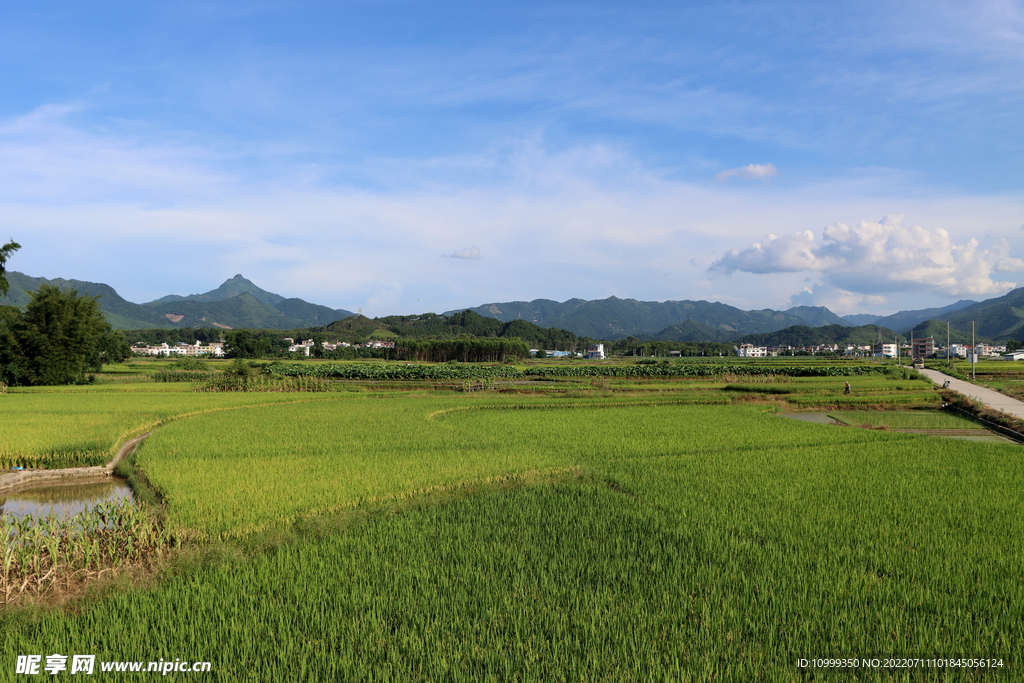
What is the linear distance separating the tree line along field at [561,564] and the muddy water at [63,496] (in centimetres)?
87

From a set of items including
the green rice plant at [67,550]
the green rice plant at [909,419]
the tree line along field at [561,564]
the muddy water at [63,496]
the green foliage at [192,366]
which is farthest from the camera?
the green foliage at [192,366]

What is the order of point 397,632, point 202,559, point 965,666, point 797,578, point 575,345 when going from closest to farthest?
point 965,666 → point 397,632 → point 797,578 → point 202,559 → point 575,345

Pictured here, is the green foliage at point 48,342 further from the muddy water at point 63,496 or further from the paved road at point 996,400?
the paved road at point 996,400

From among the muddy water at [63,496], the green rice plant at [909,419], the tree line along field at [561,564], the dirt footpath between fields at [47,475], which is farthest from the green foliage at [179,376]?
the green rice plant at [909,419]

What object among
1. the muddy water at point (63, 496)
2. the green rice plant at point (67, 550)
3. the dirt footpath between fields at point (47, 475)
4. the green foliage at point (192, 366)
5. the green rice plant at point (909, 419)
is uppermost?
the green rice plant at point (67, 550)

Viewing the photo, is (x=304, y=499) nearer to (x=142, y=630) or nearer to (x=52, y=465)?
(x=142, y=630)

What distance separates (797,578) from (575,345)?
180366mm

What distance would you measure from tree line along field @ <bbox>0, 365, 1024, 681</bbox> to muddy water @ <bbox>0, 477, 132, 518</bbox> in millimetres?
874

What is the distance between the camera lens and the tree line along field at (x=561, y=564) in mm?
4992

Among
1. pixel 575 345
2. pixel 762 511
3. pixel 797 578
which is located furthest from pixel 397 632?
pixel 575 345

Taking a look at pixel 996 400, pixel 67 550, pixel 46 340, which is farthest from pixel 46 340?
pixel 996 400

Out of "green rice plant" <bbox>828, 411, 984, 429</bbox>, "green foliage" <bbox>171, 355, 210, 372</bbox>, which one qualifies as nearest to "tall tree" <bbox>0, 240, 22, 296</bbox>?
"green foliage" <bbox>171, 355, 210, 372</bbox>

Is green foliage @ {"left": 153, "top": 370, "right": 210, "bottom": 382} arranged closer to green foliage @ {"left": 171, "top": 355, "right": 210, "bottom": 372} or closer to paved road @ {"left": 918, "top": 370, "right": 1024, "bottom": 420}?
green foliage @ {"left": 171, "top": 355, "right": 210, "bottom": 372}

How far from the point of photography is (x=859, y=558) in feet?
23.8
